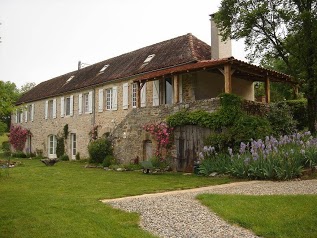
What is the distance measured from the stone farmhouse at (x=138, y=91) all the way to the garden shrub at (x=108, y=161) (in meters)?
0.29

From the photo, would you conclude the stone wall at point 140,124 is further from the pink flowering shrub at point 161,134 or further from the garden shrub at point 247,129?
the garden shrub at point 247,129

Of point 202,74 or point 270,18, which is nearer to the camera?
point 270,18

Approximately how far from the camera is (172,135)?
14.1m

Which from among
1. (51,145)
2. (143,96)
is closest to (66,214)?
(143,96)

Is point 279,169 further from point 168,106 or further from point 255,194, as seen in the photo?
point 168,106

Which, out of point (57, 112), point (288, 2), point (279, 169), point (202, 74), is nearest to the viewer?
point (279, 169)

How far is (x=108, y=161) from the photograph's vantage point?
16641 millimetres

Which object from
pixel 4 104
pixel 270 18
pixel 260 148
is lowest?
pixel 260 148

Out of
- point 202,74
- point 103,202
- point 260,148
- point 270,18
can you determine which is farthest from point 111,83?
point 103,202

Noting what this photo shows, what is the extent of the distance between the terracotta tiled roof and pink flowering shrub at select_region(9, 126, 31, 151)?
3.44m

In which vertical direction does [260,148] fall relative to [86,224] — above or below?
above

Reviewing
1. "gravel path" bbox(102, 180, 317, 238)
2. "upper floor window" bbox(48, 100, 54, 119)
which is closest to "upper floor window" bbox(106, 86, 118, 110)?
"upper floor window" bbox(48, 100, 54, 119)

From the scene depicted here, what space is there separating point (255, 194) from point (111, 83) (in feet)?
48.0

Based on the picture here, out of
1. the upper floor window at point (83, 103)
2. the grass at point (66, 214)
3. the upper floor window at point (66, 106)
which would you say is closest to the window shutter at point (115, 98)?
the upper floor window at point (83, 103)
